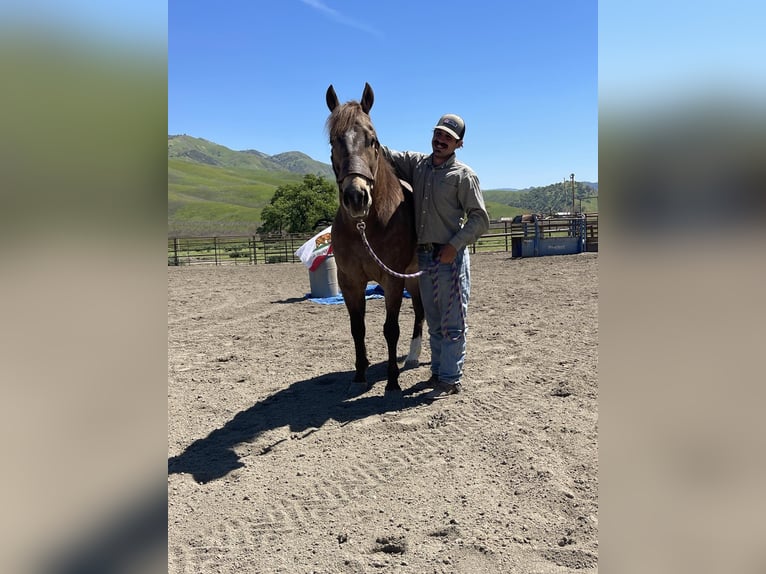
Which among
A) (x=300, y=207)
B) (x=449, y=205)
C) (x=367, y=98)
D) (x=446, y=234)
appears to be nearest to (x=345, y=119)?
(x=367, y=98)

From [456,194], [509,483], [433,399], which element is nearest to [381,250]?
[456,194]

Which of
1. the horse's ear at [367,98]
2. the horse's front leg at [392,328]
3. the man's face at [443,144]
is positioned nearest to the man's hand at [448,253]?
the horse's front leg at [392,328]

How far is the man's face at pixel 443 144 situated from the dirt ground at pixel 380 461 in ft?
6.05

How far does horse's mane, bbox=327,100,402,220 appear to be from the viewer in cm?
340

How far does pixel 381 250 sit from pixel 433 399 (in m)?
1.21

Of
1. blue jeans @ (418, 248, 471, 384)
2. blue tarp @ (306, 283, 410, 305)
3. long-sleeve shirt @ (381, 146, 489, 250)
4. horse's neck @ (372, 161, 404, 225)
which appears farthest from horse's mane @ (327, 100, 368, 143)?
blue tarp @ (306, 283, 410, 305)

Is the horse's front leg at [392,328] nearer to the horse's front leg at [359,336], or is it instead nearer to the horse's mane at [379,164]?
the horse's front leg at [359,336]

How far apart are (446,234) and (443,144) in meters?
0.66

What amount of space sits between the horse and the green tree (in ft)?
124

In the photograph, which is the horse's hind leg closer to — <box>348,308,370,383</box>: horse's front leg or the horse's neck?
<box>348,308,370,383</box>: horse's front leg
